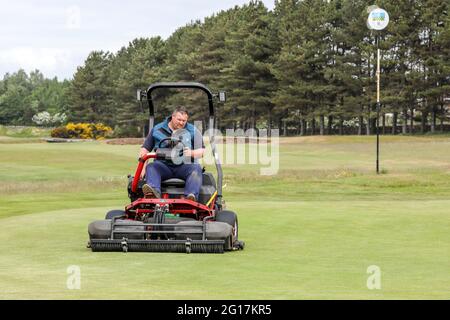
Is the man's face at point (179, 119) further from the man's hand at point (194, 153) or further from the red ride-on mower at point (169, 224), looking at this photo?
the man's hand at point (194, 153)

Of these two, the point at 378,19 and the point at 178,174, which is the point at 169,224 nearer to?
the point at 178,174

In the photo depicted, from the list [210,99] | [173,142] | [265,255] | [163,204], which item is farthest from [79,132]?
[265,255]

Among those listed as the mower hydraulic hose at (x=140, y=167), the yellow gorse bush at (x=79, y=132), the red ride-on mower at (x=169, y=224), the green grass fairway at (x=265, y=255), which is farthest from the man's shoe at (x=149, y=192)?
the yellow gorse bush at (x=79, y=132)

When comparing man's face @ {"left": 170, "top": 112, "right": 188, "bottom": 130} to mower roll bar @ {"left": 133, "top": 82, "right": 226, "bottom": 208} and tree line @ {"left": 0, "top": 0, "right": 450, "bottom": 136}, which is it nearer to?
mower roll bar @ {"left": 133, "top": 82, "right": 226, "bottom": 208}

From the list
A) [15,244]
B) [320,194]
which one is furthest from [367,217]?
[320,194]

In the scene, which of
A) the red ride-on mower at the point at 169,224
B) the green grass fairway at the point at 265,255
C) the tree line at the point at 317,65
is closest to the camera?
the green grass fairway at the point at 265,255

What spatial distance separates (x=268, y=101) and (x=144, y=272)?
9890cm

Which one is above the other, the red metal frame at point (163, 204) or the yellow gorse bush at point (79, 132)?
the red metal frame at point (163, 204)

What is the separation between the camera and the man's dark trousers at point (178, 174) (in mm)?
13680

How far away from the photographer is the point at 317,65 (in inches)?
4065

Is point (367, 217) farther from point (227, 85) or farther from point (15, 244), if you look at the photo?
point (227, 85)

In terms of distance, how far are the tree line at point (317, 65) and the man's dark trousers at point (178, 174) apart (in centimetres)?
6279

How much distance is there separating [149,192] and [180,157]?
0.80 metres

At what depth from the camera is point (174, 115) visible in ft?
46.1
